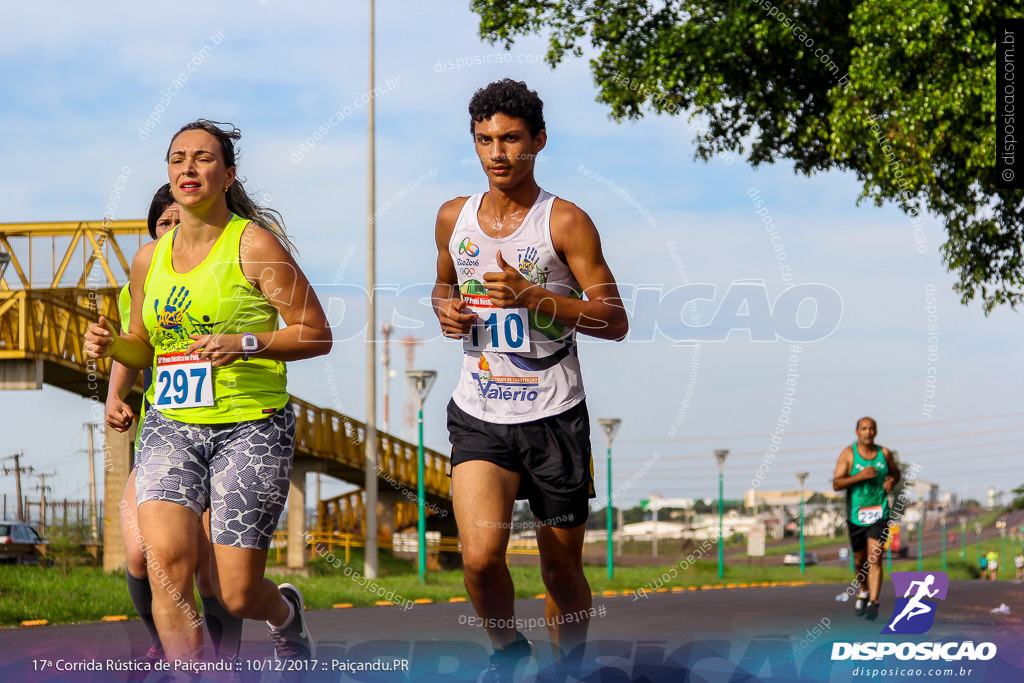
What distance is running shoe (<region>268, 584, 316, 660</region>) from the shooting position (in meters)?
5.31

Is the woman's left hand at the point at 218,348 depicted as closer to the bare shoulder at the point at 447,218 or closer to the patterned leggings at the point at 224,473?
the patterned leggings at the point at 224,473

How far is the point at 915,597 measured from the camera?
24.8 feet

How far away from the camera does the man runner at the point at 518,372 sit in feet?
16.2

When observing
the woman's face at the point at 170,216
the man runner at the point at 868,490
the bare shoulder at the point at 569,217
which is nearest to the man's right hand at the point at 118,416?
the woman's face at the point at 170,216

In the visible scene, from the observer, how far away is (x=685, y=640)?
896cm

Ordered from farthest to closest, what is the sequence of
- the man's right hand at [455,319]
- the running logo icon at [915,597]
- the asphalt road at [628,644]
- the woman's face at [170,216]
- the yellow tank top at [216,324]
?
the running logo icon at [915,597] < the woman's face at [170,216] < the asphalt road at [628,644] < the man's right hand at [455,319] < the yellow tank top at [216,324]

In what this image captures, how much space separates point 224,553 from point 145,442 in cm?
56

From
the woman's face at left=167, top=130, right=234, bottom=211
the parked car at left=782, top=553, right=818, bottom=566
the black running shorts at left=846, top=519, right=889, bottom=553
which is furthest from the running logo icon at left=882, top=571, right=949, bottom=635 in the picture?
the parked car at left=782, top=553, right=818, bottom=566

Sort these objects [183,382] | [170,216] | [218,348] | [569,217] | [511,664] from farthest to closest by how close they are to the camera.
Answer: [170,216] < [569,217] < [511,664] < [183,382] < [218,348]

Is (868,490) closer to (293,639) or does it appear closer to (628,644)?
(628,644)

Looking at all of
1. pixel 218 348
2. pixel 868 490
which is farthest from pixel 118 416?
pixel 868 490

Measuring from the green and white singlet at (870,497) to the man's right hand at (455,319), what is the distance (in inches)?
246

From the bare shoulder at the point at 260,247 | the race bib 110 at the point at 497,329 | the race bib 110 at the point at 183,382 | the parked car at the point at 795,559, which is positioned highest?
→ the bare shoulder at the point at 260,247

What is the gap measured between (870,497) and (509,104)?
6.35 m
